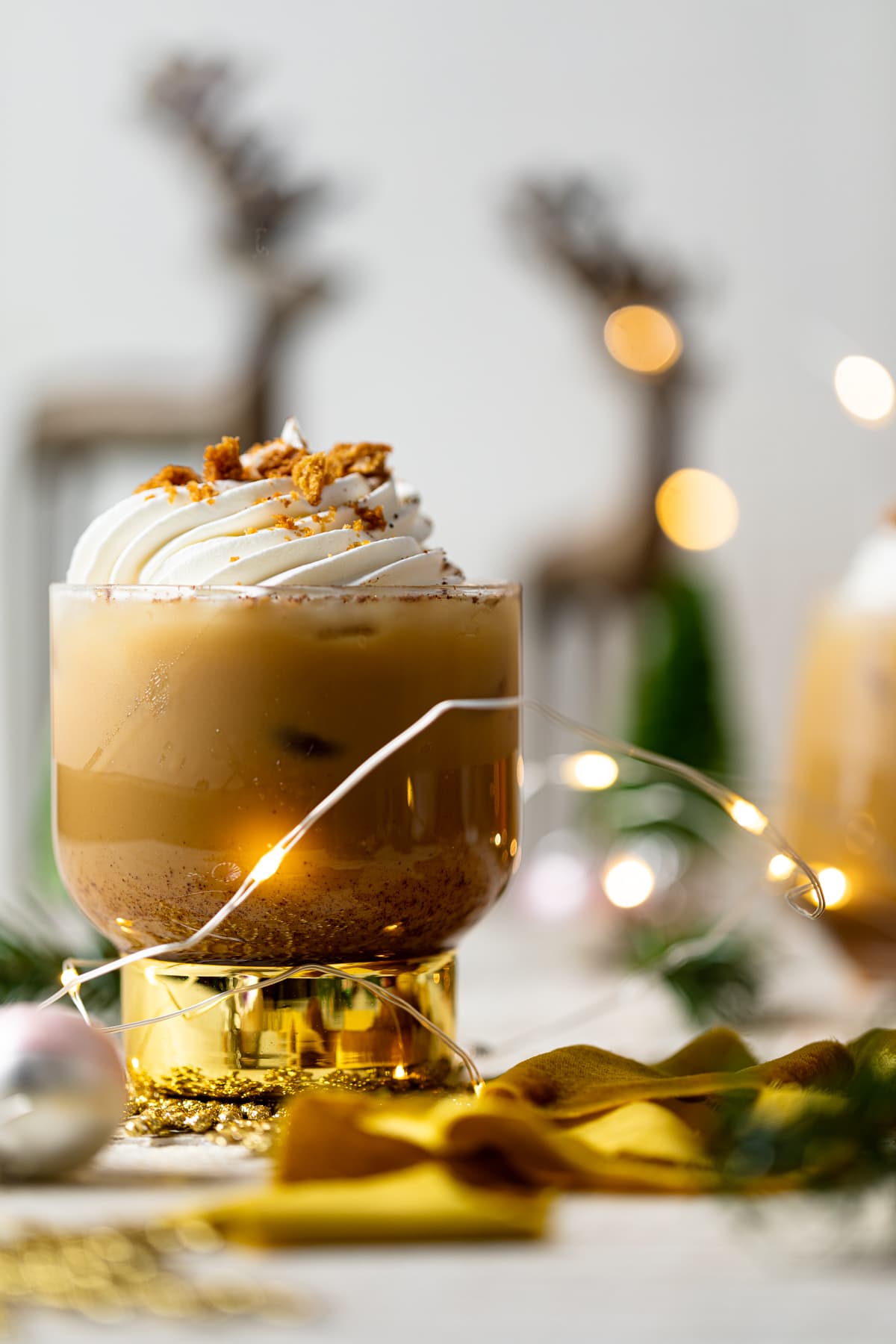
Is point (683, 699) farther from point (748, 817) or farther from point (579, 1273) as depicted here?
point (579, 1273)

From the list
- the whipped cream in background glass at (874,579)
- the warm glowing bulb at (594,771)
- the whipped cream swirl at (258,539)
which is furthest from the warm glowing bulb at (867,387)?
the whipped cream swirl at (258,539)

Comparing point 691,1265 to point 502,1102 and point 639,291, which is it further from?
point 639,291

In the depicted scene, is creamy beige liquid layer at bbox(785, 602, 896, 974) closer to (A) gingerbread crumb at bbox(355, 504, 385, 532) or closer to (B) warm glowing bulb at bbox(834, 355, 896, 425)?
(B) warm glowing bulb at bbox(834, 355, 896, 425)

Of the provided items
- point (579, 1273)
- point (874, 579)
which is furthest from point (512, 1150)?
point (874, 579)

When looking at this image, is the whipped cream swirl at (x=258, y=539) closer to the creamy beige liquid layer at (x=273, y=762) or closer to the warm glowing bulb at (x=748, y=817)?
the creamy beige liquid layer at (x=273, y=762)

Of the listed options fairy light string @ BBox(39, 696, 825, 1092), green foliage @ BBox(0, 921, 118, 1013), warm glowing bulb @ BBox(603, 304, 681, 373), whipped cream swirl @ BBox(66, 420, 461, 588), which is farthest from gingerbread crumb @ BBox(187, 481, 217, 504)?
warm glowing bulb @ BBox(603, 304, 681, 373)
